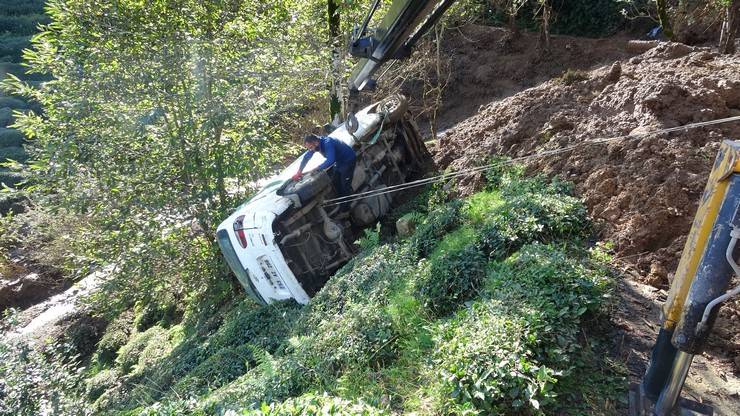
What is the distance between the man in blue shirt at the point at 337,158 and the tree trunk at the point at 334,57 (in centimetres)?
344

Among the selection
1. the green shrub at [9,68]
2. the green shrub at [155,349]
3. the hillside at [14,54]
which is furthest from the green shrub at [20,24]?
the green shrub at [155,349]

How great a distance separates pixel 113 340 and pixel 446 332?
11.5 m

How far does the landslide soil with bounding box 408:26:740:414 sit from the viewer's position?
3.91 m

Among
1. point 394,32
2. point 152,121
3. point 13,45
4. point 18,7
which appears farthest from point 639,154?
point 18,7

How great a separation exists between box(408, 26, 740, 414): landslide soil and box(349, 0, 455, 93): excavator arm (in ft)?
7.33

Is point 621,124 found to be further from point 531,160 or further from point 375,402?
point 375,402

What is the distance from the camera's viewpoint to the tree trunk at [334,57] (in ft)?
35.1

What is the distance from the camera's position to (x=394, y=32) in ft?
18.1

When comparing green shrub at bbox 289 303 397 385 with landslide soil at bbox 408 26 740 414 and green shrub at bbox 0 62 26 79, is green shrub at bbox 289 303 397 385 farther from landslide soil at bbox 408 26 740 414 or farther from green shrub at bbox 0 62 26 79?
green shrub at bbox 0 62 26 79

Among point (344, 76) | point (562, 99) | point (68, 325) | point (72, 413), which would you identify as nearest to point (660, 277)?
point (562, 99)

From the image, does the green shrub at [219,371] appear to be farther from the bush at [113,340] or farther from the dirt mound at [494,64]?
the dirt mound at [494,64]

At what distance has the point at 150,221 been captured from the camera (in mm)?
9219

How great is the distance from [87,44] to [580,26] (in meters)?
15.0

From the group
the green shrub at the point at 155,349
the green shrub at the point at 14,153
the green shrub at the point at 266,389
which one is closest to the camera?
the green shrub at the point at 266,389
